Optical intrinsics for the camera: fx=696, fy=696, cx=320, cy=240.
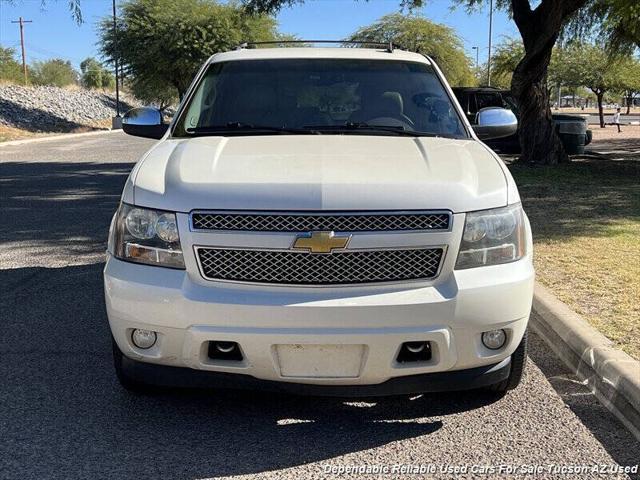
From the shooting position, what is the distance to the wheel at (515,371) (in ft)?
11.7

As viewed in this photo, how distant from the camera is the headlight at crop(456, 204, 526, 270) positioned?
3195 millimetres

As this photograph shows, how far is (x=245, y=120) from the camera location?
15.0 feet

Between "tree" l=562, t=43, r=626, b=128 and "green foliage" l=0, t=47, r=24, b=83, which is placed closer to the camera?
"tree" l=562, t=43, r=626, b=128

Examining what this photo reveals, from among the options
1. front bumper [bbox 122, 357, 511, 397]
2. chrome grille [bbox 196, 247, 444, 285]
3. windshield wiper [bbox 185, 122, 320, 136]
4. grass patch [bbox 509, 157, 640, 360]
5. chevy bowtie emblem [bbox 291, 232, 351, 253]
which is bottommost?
grass patch [bbox 509, 157, 640, 360]

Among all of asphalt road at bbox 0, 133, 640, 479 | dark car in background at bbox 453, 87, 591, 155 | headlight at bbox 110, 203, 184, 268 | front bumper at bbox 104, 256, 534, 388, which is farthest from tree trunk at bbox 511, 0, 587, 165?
headlight at bbox 110, 203, 184, 268

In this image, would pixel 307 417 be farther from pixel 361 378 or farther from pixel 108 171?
pixel 108 171

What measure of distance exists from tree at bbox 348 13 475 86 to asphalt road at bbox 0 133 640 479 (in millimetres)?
Result: 42890

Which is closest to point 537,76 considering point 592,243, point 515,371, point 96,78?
point 592,243

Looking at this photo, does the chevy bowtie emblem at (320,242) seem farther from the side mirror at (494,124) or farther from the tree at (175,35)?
the tree at (175,35)

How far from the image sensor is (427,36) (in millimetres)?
46125

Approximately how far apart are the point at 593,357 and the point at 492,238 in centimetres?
133

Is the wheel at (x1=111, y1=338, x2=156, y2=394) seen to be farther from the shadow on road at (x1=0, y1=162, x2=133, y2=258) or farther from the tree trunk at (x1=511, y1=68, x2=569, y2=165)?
the tree trunk at (x1=511, y1=68, x2=569, y2=165)

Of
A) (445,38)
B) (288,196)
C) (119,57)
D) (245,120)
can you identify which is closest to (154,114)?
(245,120)

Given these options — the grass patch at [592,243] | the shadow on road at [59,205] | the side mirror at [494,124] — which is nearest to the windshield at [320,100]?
the side mirror at [494,124]
